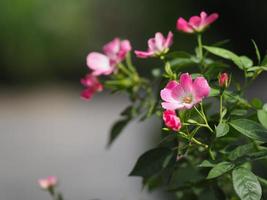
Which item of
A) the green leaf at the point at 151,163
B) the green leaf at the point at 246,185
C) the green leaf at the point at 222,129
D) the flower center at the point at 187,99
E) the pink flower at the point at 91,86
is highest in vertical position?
the pink flower at the point at 91,86

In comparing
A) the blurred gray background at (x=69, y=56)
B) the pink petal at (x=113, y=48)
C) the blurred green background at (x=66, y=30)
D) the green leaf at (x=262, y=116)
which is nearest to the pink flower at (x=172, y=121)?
the green leaf at (x=262, y=116)

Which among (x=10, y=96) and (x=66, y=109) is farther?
(x=10, y=96)

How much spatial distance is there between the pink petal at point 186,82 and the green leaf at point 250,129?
3.2 inches

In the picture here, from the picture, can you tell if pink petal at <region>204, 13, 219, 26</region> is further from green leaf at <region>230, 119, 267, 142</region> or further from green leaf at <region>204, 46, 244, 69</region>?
green leaf at <region>230, 119, 267, 142</region>

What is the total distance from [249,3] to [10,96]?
2.14 m

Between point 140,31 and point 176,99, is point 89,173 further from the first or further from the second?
point 176,99

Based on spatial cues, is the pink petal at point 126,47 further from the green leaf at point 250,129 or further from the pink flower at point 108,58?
the green leaf at point 250,129

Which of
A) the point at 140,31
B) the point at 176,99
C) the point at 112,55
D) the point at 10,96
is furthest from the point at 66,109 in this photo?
the point at 176,99

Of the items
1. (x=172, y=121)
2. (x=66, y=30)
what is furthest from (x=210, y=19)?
(x=66, y=30)

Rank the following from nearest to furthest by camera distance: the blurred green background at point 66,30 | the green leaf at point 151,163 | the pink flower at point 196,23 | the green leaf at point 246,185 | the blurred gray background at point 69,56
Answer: the green leaf at point 246,185 → the green leaf at point 151,163 → the pink flower at point 196,23 → the blurred gray background at point 69,56 → the blurred green background at point 66,30

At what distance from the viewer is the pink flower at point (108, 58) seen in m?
1.31

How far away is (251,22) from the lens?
5930 millimetres

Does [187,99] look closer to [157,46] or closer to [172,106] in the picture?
[172,106]

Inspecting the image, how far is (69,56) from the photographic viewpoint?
6.30 m
